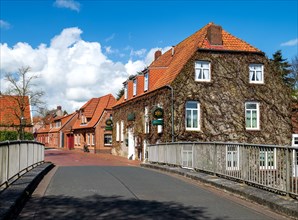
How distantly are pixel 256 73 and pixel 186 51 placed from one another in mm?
5303

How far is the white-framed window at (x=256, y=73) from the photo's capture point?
2895cm

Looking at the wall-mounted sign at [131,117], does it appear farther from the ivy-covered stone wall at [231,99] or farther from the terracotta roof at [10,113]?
the terracotta roof at [10,113]

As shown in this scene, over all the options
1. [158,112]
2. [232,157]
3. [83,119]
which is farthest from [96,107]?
[232,157]

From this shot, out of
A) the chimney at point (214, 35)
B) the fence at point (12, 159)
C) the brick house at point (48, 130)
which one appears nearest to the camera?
the fence at point (12, 159)

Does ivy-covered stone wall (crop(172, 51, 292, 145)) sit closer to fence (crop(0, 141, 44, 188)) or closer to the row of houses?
the row of houses

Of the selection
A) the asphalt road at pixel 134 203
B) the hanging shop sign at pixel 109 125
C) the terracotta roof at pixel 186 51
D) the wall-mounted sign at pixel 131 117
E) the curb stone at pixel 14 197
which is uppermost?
the terracotta roof at pixel 186 51

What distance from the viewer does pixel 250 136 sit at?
2816 centimetres

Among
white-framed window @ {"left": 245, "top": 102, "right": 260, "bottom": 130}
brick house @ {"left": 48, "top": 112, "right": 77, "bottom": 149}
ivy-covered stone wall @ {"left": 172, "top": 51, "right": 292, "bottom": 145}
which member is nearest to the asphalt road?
ivy-covered stone wall @ {"left": 172, "top": 51, "right": 292, "bottom": 145}

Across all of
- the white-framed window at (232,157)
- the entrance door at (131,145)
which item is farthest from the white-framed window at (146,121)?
the white-framed window at (232,157)

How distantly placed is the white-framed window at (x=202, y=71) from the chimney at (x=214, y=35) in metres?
1.88

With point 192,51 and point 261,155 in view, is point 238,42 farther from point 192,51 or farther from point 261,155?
point 261,155

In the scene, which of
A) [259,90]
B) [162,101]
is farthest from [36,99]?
[259,90]

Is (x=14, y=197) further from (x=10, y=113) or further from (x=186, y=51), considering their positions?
(x=10, y=113)

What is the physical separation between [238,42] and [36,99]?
28324 mm
